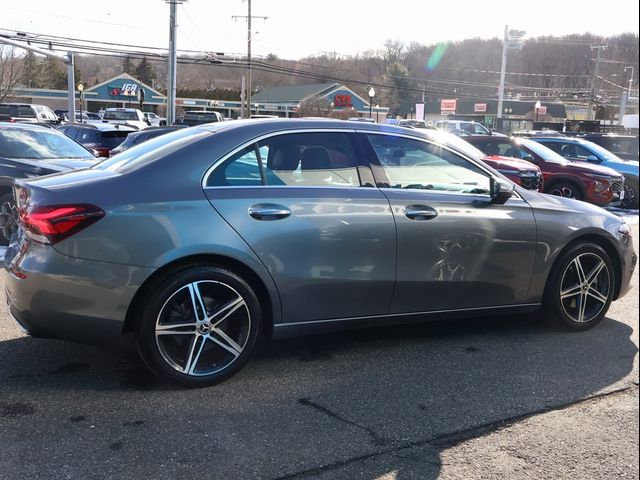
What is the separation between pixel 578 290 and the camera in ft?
15.8

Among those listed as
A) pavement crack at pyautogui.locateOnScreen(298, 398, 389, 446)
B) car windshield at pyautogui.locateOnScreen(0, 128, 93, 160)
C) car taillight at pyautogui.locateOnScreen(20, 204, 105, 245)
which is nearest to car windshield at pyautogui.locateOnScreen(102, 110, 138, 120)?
car windshield at pyautogui.locateOnScreen(0, 128, 93, 160)

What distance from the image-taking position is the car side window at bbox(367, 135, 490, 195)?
4148 millimetres

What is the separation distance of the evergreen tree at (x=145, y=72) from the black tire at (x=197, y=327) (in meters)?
8.62

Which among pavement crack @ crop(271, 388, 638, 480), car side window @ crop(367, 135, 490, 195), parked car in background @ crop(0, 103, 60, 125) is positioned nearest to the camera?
pavement crack @ crop(271, 388, 638, 480)

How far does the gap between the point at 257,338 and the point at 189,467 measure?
43.2 inches

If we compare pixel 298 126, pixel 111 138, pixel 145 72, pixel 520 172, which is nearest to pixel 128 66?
pixel 145 72

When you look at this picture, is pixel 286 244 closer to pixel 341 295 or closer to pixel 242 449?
pixel 341 295

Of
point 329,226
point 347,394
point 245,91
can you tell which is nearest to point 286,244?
point 329,226

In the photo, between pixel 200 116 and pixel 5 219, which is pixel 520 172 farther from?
pixel 200 116

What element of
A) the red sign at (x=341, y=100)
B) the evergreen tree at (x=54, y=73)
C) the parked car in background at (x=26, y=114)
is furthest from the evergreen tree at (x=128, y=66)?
the parked car in background at (x=26, y=114)

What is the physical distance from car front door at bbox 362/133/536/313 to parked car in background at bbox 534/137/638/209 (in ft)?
35.4

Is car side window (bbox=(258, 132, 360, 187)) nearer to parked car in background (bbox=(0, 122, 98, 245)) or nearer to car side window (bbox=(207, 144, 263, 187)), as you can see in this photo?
car side window (bbox=(207, 144, 263, 187))

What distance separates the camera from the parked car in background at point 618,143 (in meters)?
16.5

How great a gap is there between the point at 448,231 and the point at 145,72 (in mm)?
10772
